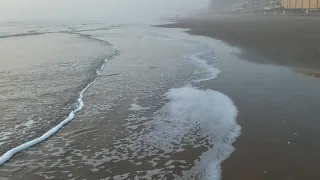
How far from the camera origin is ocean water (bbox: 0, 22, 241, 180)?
611 centimetres

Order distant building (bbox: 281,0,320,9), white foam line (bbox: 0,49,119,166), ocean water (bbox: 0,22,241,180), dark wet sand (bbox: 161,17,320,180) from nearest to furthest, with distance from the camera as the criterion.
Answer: dark wet sand (bbox: 161,17,320,180), ocean water (bbox: 0,22,241,180), white foam line (bbox: 0,49,119,166), distant building (bbox: 281,0,320,9)

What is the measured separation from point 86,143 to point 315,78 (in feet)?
28.2

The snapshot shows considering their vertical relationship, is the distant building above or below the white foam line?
above

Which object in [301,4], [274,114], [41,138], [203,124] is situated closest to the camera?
[41,138]

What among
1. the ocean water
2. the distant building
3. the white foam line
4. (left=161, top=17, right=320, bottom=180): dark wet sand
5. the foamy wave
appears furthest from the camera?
the distant building

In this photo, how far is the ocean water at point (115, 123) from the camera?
20.0 ft

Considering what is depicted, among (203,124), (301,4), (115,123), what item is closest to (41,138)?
(115,123)

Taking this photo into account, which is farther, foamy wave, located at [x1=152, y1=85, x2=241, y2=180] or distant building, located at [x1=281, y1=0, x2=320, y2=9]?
distant building, located at [x1=281, y1=0, x2=320, y2=9]

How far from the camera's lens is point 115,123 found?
28.0 feet

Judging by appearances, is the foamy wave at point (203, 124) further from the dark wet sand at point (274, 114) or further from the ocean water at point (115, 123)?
the dark wet sand at point (274, 114)

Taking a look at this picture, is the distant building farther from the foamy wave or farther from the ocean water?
the foamy wave

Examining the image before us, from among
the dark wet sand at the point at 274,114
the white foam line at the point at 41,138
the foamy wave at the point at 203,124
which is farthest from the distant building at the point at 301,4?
the white foam line at the point at 41,138

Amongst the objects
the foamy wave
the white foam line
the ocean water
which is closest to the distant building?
the ocean water

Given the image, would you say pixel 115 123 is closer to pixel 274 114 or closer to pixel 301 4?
pixel 274 114
